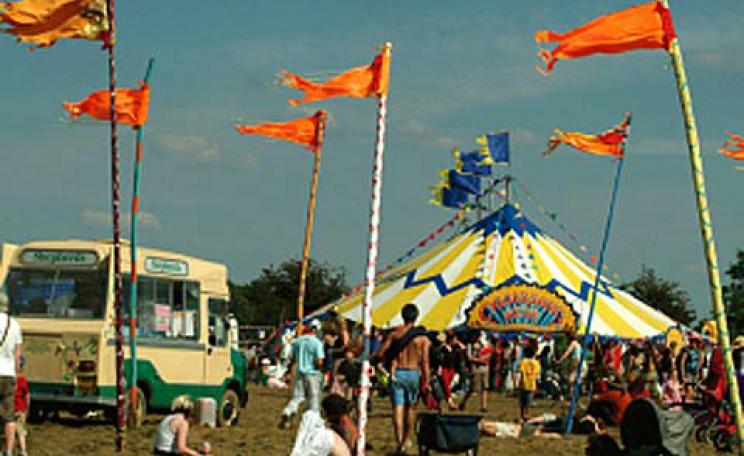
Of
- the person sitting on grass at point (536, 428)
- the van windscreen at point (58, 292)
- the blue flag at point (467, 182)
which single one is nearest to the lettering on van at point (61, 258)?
the van windscreen at point (58, 292)

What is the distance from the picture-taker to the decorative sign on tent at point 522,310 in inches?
1410

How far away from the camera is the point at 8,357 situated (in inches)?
454

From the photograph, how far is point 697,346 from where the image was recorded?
37719 mm

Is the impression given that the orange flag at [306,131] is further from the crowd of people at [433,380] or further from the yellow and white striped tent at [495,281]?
the yellow and white striped tent at [495,281]

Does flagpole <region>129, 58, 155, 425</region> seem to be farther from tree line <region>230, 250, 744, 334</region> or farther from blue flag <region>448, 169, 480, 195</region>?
tree line <region>230, 250, 744, 334</region>

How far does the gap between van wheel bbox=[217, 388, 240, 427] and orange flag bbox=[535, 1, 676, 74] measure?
10139 mm

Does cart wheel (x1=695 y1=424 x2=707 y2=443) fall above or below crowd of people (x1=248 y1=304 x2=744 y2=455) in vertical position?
below

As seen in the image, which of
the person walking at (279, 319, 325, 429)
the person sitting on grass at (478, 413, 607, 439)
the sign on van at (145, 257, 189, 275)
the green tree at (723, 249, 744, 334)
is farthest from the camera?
the green tree at (723, 249, 744, 334)

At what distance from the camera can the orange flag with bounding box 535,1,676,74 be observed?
9742 mm

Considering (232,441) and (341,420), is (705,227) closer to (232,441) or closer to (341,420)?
(341,420)

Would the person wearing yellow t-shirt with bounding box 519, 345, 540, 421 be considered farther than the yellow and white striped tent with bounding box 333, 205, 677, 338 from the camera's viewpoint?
No

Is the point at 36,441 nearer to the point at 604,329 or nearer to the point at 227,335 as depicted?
the point at 227,335

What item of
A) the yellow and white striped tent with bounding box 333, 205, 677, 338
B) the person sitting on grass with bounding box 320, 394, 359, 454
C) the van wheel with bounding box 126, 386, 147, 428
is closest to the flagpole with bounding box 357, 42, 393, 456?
the person sitting on grass with bounding box 320, 394, 359, 454

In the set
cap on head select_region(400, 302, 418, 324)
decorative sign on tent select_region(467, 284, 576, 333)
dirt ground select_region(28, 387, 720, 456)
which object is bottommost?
dirt ground select_region(28, 387, 720, 456)
